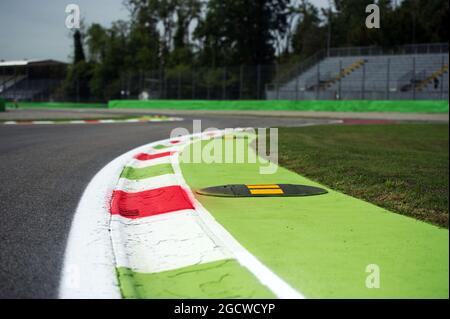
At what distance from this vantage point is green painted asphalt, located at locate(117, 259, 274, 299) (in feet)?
8.25

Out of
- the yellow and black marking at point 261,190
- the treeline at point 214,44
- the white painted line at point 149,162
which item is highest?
the treeline at point 214,44

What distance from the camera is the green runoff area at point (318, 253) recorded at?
2535mm

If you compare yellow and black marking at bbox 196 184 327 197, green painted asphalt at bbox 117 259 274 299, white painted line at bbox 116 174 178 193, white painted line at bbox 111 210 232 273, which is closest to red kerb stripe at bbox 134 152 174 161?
white painted line at bbox 116 174 178 193

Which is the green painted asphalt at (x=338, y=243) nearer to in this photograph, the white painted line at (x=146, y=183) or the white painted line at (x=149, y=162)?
the white painted line at (x=146, y=183)

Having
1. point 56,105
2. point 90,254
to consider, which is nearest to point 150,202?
point 90,254

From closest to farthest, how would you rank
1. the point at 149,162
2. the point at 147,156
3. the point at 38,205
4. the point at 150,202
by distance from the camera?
the point at 38,205
the point at 150,202
the point at 149,162
the point at 147,156

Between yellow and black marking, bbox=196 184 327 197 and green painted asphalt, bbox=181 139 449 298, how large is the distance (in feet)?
0.58

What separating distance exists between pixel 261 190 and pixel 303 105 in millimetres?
28628

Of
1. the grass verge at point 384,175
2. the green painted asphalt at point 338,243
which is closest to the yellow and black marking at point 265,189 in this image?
the green painted asphalt at point 338,243

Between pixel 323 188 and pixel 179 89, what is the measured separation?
37.8m

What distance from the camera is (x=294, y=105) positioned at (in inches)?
1328

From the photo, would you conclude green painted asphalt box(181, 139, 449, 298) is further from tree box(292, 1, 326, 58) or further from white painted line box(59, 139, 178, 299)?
tree box(292, 1, 326, 58)

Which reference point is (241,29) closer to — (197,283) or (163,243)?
(163,243)
